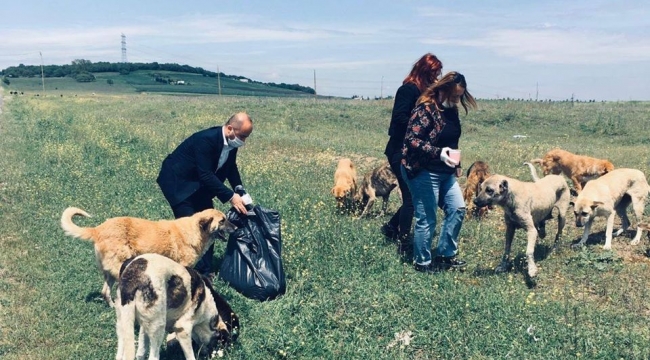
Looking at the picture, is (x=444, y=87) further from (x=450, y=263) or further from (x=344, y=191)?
(x=344, y=191)

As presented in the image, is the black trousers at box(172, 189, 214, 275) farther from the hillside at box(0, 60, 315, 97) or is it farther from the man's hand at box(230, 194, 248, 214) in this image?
the hillside at box(0, 60, 315, 97)

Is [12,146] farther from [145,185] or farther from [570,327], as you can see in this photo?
[570,327]

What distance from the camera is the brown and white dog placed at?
4133mm

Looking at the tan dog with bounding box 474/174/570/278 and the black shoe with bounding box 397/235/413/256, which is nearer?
the tan dog with bounding box 474/174/570/278

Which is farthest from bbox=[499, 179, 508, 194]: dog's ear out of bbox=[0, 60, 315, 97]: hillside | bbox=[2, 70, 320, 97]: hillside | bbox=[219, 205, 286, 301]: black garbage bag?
bbox=[2, 70, 320, 97]: hillside

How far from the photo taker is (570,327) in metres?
4.97

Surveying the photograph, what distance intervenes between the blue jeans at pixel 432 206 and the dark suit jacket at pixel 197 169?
2122 mm

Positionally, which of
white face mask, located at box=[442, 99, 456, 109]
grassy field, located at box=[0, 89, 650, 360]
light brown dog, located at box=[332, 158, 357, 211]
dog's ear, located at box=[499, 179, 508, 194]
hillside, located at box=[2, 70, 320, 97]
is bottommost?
grassy field, located at box=[0, 89, 650, 360]

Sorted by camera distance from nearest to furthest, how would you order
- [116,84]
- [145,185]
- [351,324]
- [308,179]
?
[351,324] < [145,185] < [308,179] < [116,84]

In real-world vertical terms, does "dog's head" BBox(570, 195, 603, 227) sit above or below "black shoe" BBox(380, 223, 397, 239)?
above

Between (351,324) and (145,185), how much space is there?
268 inches

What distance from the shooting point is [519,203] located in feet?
22.0

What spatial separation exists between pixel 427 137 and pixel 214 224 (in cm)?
251

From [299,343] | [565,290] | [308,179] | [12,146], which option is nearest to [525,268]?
[565,290]
